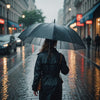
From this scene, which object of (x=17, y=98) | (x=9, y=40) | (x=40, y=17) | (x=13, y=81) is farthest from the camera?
(x=40, y=17)

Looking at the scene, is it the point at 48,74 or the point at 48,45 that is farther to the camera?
the point at 48,45

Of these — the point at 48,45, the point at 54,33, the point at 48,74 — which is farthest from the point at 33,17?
the point at 48,74

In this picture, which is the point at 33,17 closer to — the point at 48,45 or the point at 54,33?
the point at 54,33

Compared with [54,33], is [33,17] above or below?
above

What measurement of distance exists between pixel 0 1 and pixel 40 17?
1049 inches

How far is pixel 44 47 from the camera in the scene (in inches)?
121

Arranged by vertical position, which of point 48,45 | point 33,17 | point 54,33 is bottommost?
point 48,45

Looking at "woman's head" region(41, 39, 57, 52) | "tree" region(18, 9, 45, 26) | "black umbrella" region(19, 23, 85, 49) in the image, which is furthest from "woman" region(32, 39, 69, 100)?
"tree" region(18, 9, 45, 26)

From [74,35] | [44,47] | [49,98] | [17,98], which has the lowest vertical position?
[17,98]

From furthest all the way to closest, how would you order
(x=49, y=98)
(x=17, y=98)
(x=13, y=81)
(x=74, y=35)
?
(x=13, y=81), (x=17, y=98), (x=74, y=35), (x=49, y=98)

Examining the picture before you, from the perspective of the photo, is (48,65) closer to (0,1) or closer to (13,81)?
(13,81)

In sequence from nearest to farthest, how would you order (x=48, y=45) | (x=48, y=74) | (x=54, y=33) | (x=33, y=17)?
(x=48, y=74) → (x=48, y=45) → (x=54, y=33) → (x=33, y=17)

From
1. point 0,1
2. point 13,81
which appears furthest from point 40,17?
point 13,81

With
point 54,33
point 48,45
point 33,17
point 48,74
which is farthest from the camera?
point 33,17
